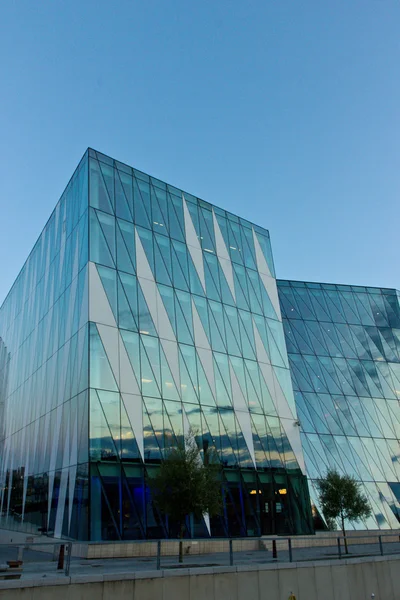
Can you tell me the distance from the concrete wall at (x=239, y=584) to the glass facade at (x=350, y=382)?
64.8ft

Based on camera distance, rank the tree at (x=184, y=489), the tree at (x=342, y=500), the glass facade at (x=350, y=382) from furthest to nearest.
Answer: the glass facade at (x=350, y=382) < the tree at (x=342, y=500) < the tree at (x=184, y=489)

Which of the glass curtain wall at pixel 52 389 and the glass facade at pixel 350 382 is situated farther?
the glass facade at pixel 350 382

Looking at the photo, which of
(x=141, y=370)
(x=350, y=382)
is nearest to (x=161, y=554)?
(x=141, y=370)

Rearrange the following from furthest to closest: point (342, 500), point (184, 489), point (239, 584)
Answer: point (342, 500)
point (184, 489)
point (239, 584)

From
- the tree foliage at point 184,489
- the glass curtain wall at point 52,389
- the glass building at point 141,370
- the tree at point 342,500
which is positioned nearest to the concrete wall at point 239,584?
the tree foliage at point 184,489

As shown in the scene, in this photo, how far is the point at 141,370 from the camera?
2912 cm

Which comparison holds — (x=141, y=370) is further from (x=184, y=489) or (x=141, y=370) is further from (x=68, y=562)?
(x=68, y=562)

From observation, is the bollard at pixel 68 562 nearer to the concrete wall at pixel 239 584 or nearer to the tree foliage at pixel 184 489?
the concrete wall at pixel 239 584

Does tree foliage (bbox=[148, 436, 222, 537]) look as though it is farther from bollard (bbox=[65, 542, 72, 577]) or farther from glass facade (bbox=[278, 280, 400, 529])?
glass facade (bbox=[278, 280, 400, 529])

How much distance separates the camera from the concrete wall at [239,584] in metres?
12.0

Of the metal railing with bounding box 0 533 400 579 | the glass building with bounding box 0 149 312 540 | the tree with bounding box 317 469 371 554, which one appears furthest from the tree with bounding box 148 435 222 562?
the tree with bounding box 317 469 371 554

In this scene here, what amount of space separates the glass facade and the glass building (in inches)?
304

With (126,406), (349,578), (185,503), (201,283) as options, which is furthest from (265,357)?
(349,578)

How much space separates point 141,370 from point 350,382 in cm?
2801
